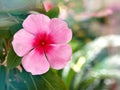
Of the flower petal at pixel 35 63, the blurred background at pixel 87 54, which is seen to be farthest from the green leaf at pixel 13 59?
the blurred background at pixel 87 54

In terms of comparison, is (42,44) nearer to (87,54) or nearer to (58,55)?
(58,55)

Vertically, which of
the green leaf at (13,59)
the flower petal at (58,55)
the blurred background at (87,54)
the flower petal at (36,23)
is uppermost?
the flower petal at (36,23)

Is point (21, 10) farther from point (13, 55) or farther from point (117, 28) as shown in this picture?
point (117, 28)

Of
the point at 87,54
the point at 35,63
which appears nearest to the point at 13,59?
the point at 35,63

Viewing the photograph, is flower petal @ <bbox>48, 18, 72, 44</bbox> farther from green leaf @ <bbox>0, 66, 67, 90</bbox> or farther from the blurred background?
the blurred background

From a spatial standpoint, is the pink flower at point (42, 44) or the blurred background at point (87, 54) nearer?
the pink flower at point (42, 44)

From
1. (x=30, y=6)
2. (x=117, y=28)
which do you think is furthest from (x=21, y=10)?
(x=117, y=28)

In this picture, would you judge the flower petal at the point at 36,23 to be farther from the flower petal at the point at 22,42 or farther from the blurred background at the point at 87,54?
the blurred background at the point at 87,54

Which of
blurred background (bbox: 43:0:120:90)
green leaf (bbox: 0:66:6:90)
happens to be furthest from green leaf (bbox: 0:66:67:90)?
blurred background (bbox: 43:0:120:90)
